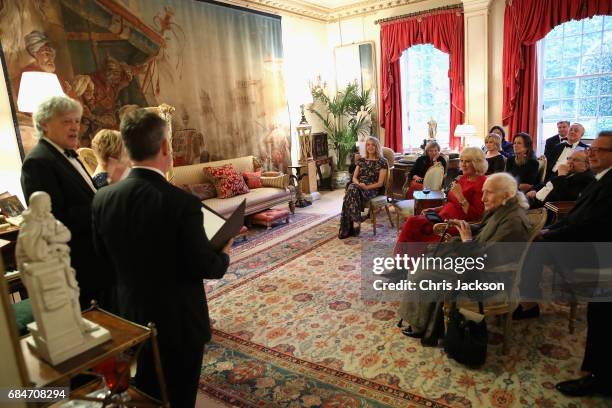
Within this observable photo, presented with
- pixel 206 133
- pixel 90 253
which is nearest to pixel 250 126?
pixel 206 133

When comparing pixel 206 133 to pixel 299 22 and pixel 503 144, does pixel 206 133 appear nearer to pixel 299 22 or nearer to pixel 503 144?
pixel 299 22

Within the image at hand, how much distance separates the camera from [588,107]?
6.67 m

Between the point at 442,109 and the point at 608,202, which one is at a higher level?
the point at 442,109

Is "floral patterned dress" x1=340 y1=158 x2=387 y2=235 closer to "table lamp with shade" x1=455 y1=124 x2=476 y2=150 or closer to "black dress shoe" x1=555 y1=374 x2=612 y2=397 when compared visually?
"table lamp with shade" x1=455 y1=124 x2=476 y2=150

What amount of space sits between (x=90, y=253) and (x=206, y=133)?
453 cm

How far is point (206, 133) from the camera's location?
6355mm

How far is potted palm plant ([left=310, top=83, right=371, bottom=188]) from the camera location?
8.54 meters

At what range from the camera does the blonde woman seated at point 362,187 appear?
5430 millimetres

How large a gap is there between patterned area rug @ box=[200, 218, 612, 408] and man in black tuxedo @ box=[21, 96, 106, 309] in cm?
105

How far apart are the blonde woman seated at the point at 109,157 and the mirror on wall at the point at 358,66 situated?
Answer: 22.5 ft

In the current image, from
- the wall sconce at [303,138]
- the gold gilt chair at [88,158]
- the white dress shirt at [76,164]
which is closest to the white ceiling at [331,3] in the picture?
the wall sconce at [303,138]

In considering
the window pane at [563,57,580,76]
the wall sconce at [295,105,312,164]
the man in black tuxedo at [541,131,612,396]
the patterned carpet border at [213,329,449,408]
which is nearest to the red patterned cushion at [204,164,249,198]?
the wall sconce at [295,105,312,164]

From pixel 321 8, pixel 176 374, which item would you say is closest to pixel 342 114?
pixel 321 8

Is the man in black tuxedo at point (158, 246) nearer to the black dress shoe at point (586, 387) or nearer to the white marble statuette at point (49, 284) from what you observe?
the white marble statuette at point (49, 284)
